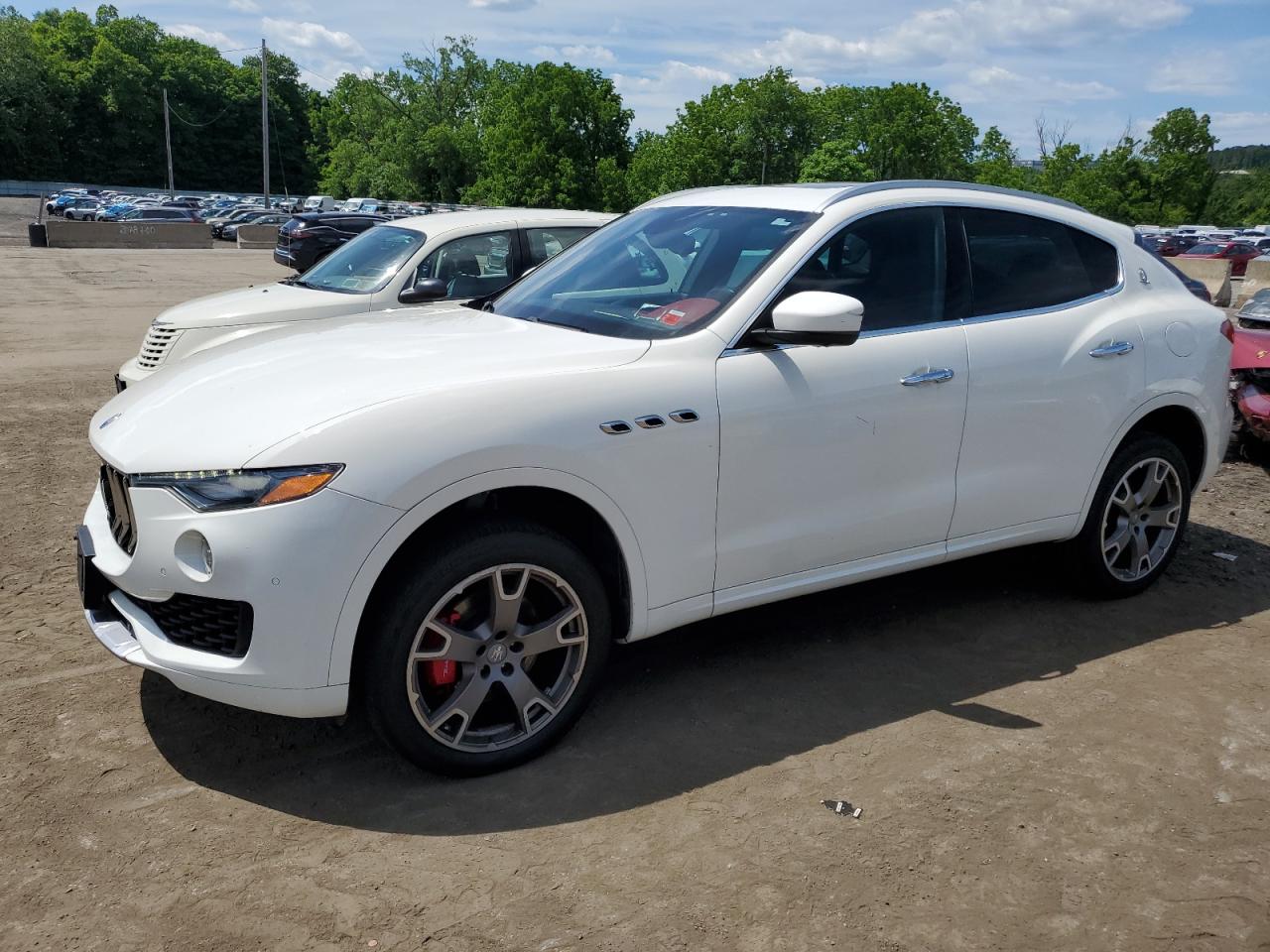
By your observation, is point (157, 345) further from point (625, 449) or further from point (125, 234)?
point (125, 234)

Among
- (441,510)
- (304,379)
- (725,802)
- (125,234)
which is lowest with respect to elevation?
(725,802)

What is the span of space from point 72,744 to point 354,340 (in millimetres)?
1632

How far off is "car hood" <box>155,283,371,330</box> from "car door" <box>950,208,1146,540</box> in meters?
4.93

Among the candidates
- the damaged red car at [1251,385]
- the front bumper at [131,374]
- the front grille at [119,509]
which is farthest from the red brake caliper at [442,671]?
the damaged red car at [1251,385]

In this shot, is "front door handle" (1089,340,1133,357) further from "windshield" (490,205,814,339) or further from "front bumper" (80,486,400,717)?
"front bumper" (80,486,400,717)

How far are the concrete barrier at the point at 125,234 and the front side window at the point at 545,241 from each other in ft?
105

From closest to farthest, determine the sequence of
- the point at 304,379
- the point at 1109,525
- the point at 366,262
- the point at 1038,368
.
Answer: the point at 304,379
the point at 1038,368
the point at 1109,525
the point at 366,262

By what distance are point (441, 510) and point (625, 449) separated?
0.63 metres

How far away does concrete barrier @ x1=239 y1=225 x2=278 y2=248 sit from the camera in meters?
42.1

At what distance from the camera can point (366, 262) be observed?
855 cm

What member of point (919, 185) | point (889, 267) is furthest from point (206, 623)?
point (919, 185)

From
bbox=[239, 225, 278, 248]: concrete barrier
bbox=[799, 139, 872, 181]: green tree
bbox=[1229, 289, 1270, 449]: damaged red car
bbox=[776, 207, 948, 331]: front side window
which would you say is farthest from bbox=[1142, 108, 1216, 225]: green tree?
bbox=[776, 207, 948, 331]: front side window

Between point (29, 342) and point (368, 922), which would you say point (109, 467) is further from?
point (29, 342)

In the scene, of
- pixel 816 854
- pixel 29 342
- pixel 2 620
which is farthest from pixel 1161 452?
pixel 29 342
